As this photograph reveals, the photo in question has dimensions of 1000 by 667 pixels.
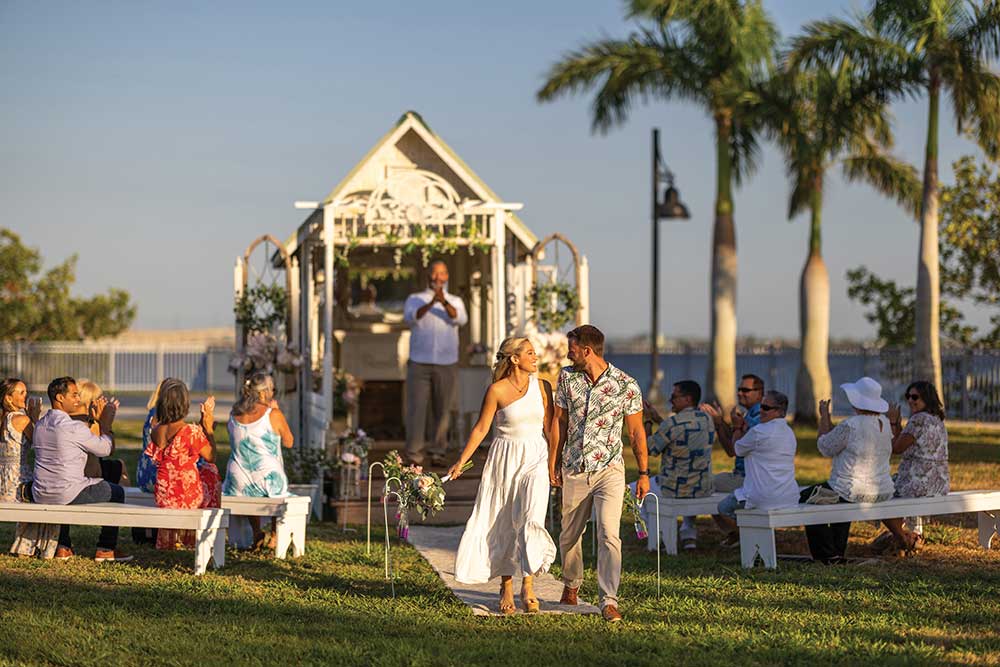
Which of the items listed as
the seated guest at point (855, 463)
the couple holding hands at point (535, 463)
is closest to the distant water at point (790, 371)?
the seated guest at point (855, 463)

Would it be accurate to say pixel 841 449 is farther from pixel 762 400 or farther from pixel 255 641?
pixel 255 641

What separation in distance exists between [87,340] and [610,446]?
44.1m

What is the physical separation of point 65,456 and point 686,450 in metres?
5.08

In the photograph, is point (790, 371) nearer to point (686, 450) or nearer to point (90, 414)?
point (686, 450)

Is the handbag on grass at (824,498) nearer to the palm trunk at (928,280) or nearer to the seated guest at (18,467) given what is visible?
the seated guest at (18,467)

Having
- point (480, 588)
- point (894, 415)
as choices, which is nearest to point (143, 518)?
point (480, 588)

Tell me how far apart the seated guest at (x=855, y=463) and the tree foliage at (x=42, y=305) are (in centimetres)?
3936

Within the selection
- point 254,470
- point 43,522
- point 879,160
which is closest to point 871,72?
point 879,160

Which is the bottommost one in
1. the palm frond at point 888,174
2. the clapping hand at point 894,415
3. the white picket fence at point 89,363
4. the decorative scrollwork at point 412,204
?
the clapping hand at point 894,415

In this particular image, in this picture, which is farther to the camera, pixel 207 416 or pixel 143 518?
pixel 207 416

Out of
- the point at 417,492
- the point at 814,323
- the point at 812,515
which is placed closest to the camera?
the point at 417,492

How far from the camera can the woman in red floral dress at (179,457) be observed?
10.8m

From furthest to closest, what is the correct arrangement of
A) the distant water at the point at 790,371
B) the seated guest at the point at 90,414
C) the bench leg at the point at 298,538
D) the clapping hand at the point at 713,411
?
the distant water at the point at 790,371
the clapping hand at the point at 713,411
the bench leg at the point at 298,538
the seated guest at the point at 90,414

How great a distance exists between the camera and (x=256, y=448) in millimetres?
11852
